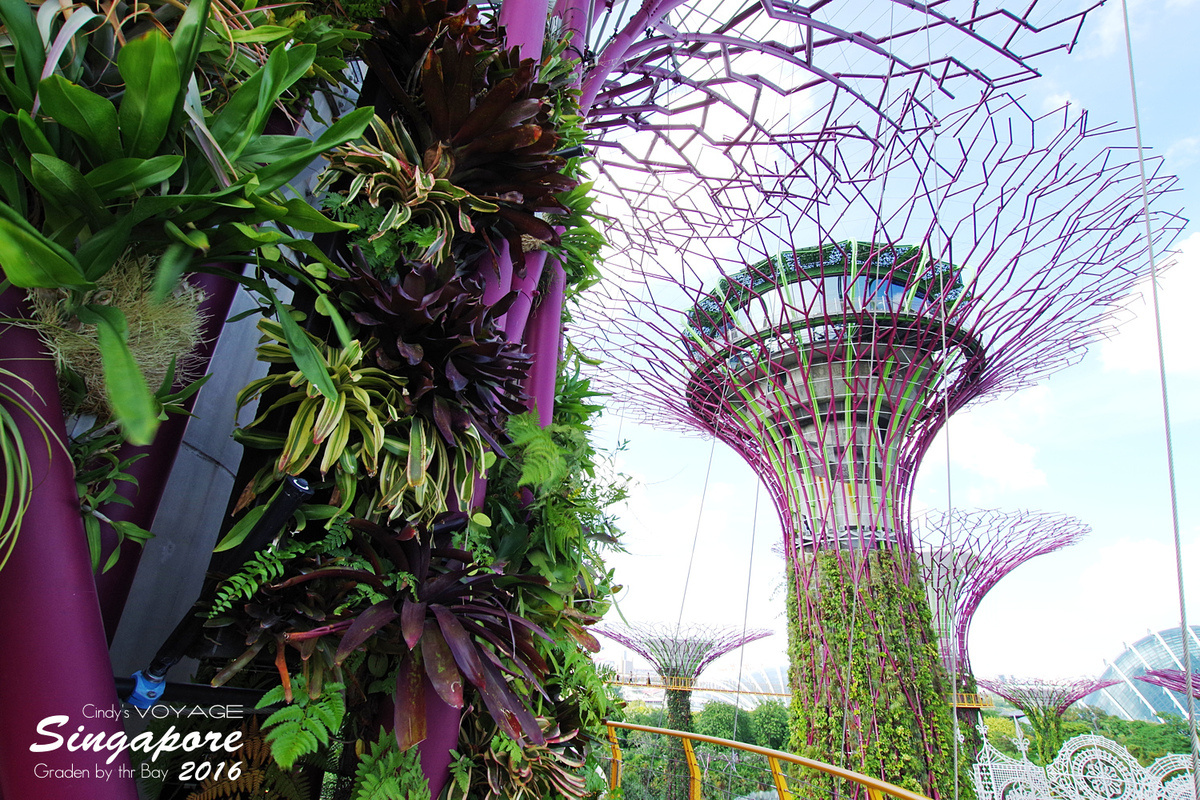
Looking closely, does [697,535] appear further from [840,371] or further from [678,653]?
[678,653]

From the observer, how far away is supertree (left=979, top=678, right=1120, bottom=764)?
1188 cm

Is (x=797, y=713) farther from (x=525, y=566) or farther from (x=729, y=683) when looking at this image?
(x=729, y=683)

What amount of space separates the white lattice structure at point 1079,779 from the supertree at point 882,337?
5.38 ft

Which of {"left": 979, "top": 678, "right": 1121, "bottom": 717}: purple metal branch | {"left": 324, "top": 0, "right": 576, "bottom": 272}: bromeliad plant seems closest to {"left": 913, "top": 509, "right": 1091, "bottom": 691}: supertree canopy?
{"left": 979, "top": 678, "right": 1121, "bottom": 717}: purple metal branch

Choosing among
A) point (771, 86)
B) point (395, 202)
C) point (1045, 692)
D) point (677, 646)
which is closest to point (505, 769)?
point (395, 202)

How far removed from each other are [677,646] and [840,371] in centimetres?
Answer: 634

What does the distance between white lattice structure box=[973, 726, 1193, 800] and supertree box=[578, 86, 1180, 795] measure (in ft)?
5.38

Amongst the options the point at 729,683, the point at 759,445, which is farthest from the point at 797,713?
the point at 729,683

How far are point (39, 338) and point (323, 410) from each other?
40cm

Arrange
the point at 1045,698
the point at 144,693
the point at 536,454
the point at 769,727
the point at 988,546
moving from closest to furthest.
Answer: the point at 144,693
the point at 536,454
the point at 988,546
the point at 769,727
the point at 1045,698

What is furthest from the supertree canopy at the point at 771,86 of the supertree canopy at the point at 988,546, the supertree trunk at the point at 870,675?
the supertree canopy at the point at 988,546

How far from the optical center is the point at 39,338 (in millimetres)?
859

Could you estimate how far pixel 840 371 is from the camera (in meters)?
Answer: 7.10

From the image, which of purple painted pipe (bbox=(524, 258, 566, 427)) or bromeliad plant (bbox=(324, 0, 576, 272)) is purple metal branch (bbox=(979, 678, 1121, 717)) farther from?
bromeliad plant (bbox=(324, 0, 576, 272))
